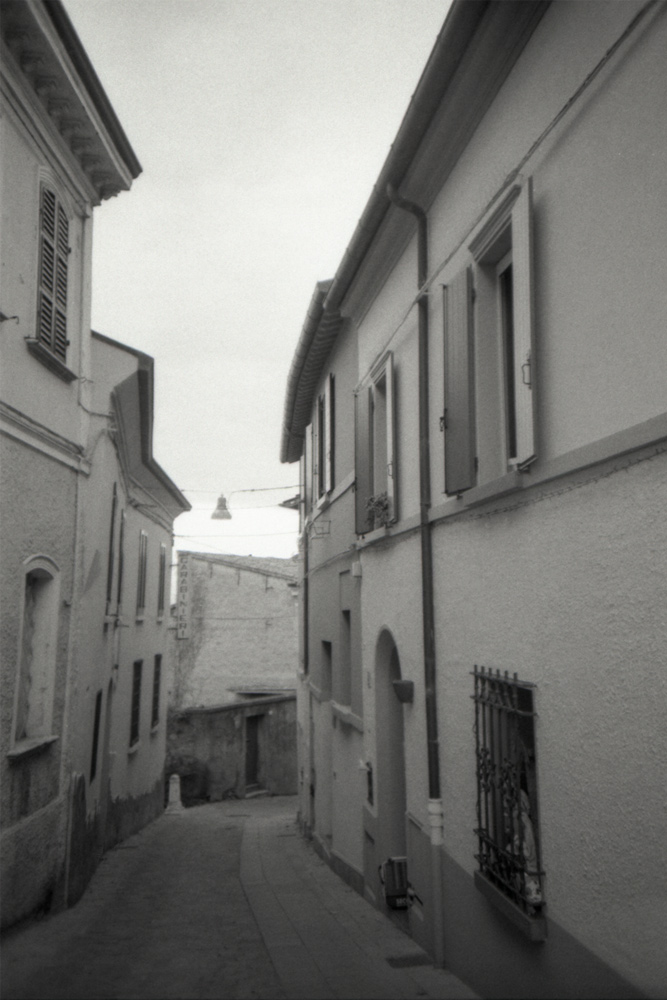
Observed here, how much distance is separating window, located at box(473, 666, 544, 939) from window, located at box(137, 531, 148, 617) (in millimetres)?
12517

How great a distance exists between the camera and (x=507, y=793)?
19.1 feet

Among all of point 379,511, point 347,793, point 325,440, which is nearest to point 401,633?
point 379,511

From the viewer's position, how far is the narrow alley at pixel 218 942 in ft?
22.6

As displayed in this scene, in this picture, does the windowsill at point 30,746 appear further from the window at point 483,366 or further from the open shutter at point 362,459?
the window at point 483,366

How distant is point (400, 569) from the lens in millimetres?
8891

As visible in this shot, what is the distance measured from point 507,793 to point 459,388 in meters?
2.63

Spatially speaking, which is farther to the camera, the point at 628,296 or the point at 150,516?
the point at 150,516

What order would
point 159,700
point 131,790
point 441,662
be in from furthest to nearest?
1. point 159,700
2. point 131,790
3. point 441,662

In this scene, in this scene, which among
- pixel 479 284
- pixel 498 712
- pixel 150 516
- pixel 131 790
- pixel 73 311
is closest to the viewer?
pixel 498 712

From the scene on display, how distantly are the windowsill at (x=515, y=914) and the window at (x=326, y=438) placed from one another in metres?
7.50

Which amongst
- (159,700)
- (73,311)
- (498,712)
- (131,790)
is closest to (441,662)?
(498,712)

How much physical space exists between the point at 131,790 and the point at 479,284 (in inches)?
541

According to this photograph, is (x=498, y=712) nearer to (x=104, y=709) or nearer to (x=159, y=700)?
(x=104, y=709)

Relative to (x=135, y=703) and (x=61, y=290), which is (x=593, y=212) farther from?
(x=135, y=703)
